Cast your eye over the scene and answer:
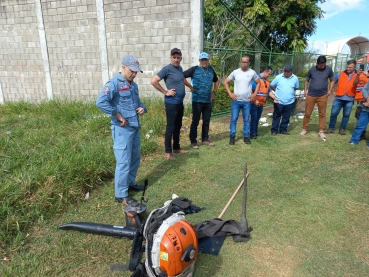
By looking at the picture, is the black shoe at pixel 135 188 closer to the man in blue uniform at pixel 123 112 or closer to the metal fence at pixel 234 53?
the man in blue uniform at pixel 123 112

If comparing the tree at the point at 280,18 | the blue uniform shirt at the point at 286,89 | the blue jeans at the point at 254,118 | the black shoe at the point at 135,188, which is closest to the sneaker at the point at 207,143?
the blue jeans at the point at 254,118

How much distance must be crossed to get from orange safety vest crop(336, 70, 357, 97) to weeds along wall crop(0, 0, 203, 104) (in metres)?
3.78

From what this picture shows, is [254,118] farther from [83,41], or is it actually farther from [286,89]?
[83,41]

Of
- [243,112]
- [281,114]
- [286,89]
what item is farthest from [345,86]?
[243,112]

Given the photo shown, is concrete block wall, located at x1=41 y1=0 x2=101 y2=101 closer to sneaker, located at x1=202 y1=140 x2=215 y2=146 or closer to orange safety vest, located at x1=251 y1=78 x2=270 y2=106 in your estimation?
sneaker, located at x1=202 y1=140 x2=215 y2=146

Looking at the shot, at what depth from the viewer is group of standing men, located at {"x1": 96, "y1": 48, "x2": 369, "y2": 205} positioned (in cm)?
328

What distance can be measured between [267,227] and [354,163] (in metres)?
2.74

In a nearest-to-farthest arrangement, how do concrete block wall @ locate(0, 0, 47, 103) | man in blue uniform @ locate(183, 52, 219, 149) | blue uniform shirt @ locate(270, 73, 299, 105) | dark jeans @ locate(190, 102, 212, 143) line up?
man in blue uniform @ locate(183, 52, 219, 149) < dark jeans @ locate(190, 102, 212, 143) < blue uniform shirt @ locate(270, 73, 299, 105) < concrete block wall @ locate(0, 0, 47, 103)

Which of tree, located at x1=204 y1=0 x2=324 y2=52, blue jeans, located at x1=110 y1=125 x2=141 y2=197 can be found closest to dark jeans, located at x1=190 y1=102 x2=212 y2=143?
blue jeans, located at x1=110 y1=125 x2=141 y2=197

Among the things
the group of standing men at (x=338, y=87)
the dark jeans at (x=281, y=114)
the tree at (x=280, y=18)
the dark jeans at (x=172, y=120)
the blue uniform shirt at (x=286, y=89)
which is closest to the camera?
the dark jeans at (x=172, y=120)

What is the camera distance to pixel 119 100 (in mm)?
3287

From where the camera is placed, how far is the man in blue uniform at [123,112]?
3128 millimetres

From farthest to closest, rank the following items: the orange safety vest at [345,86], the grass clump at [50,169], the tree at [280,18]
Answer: the tree at [280,18] → the orange safety vest at [345,86] → the grass clump at [50,169]

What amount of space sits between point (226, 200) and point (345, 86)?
4497 millimetres
